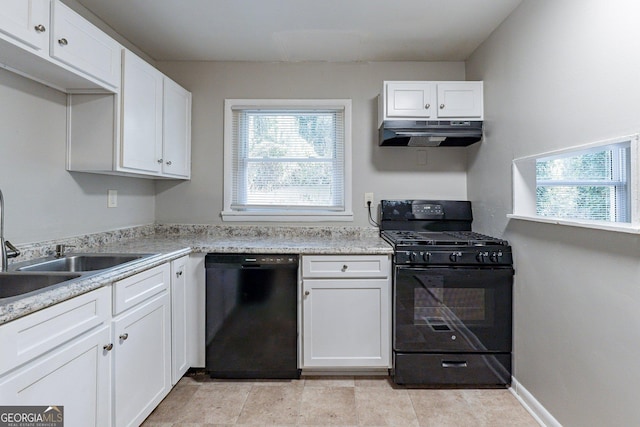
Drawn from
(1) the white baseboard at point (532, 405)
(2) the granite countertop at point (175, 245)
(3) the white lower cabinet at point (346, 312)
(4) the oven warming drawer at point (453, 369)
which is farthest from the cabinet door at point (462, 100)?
(1) the white baseboard at point (532, 405)

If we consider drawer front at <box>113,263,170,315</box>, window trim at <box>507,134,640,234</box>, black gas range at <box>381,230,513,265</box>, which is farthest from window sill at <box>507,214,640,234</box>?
drawer front at <box>113,263,170,315</box>

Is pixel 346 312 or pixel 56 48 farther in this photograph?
pixel 346 312

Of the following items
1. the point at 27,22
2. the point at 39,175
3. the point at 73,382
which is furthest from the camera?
the point at 39,175

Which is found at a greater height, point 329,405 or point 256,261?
point 256,261

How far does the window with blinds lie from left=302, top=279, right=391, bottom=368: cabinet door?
4.85 ft

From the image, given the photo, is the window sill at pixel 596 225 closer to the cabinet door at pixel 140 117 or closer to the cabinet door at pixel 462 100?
the cabinet door at pixel 462 100

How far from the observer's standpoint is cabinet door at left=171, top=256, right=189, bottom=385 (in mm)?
1990

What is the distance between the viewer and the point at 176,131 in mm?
2539

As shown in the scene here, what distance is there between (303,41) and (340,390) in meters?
2.47

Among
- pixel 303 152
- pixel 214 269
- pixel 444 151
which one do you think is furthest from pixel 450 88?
pixel 214 269

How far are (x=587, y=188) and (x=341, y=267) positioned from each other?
2.12m

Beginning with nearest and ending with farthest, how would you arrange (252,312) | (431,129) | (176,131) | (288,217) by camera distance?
(252,312) → (431,129) → (176,131) → (288,217)

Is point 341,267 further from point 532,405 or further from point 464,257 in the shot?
point 532,405

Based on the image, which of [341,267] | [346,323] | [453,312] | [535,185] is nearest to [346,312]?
[346,323]
